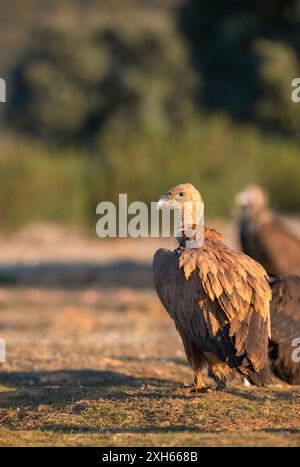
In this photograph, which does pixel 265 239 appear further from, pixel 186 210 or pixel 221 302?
pixel 221 302

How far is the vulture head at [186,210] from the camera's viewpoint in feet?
25.1

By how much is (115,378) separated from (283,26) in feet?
88.9

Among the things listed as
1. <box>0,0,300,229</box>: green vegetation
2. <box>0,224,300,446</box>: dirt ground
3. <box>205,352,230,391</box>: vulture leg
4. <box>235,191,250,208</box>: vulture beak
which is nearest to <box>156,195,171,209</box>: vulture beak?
<box>205,352,230,391</box>: vulture leg

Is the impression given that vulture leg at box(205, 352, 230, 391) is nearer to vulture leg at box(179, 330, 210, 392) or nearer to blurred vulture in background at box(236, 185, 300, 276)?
vulture leg at box(179, 330, 210, 392)

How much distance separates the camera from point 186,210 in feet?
25.5

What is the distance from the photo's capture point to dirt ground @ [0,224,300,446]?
20.1 ft

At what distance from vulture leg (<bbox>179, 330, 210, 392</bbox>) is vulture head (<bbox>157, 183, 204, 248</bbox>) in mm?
Answer: 780

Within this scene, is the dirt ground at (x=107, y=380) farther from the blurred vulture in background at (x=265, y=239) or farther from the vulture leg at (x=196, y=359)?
the blurred vulture in background at (x=265, y=239)

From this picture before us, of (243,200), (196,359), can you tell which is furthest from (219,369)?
A: (243,200)

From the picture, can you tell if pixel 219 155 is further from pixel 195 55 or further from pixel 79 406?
pixel 79 406

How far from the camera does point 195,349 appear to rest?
23.7 ft

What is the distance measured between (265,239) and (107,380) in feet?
17.1

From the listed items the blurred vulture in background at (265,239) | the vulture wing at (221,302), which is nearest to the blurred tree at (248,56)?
the blurred vulture in background at (265,239)

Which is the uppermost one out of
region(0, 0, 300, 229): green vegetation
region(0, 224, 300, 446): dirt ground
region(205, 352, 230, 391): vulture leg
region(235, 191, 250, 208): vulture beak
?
region(0, 0, 300, 229): green vegetation
